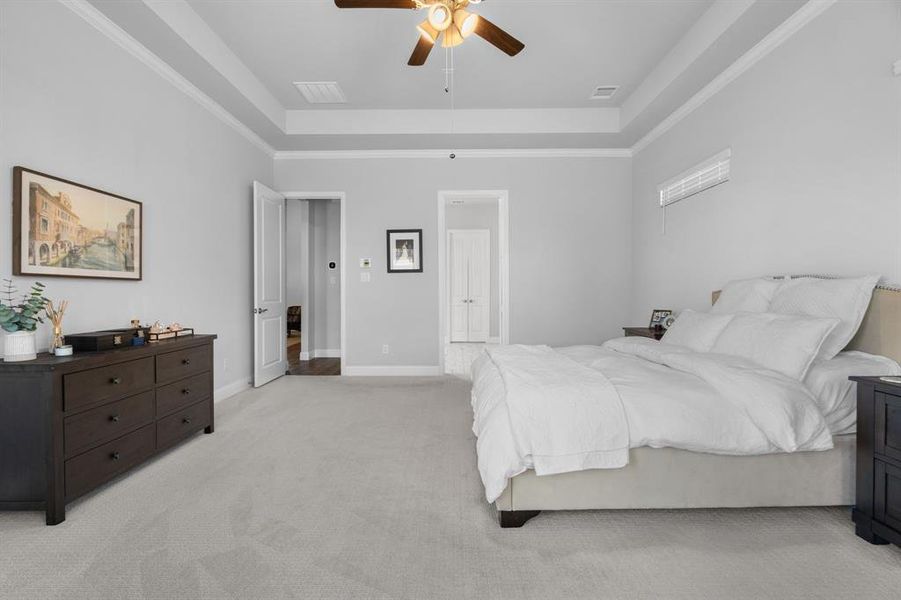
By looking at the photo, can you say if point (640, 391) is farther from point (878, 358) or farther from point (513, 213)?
point (513, 213)

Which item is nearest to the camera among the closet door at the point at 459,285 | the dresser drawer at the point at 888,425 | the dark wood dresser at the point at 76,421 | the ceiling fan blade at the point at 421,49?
the dresser drawer at the point at 888,425

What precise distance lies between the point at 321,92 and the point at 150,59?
1.54m

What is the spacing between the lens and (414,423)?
3.49 meters

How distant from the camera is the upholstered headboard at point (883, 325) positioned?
2.09 metres

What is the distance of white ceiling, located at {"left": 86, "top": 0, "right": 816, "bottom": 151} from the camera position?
303cm

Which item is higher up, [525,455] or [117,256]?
[117,256]

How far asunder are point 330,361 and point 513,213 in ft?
11.7

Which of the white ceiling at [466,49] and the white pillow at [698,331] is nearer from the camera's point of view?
the white pillow at [698,331]

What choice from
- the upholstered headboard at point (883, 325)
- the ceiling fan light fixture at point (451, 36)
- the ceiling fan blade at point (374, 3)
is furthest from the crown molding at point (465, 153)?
the upholstered headboard at point (883, 325)

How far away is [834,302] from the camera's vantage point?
228cm

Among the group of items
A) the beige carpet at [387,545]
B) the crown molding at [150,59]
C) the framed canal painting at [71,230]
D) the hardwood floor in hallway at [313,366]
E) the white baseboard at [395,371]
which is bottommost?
the beige carpet at [387,545]

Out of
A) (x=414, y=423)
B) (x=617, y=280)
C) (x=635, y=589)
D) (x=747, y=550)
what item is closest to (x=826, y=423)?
(x=747, y=550)

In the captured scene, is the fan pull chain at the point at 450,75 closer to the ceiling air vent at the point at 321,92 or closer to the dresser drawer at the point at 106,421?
the ceiling air vent at the point at 321,92

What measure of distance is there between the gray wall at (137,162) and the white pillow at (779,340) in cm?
391
